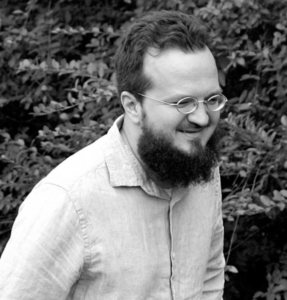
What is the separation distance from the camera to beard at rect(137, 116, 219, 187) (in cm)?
206

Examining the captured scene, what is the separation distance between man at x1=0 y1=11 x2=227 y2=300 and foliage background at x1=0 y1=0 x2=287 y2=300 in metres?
1.05

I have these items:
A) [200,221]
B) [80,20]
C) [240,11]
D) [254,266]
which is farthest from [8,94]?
[200,221]

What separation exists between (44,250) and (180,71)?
643 mm

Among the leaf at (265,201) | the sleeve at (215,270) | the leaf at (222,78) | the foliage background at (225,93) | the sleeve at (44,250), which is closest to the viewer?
the sleeve at (44,250)

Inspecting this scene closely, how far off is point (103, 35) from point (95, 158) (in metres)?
2.01

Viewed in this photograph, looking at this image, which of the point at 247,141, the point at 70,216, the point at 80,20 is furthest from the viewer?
the point at 80,20

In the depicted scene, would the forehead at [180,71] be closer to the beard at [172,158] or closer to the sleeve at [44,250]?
the beard at [172,158]

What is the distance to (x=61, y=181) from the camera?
202 cm

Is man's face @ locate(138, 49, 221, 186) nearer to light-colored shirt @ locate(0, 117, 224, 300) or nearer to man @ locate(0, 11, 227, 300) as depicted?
man @ locate(0, 11, 227, 300)

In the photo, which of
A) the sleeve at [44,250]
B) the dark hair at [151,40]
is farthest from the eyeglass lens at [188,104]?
the sleeve at [44,250]

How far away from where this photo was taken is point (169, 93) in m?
2.00

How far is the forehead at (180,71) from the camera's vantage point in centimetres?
199

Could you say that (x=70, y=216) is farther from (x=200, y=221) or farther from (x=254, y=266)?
(x=254, y=266)

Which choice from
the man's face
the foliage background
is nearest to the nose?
the man's face
